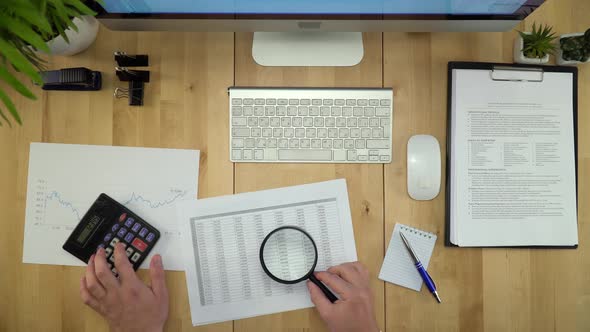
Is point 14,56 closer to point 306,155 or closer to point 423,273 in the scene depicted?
point 306,155

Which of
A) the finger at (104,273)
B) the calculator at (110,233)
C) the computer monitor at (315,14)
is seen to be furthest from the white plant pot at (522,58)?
the finger at (104,273)

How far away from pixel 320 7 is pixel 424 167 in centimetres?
38

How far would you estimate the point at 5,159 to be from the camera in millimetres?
809

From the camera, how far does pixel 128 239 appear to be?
0.79 meters

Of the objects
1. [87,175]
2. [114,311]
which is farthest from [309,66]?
[114,311]

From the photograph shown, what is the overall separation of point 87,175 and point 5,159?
188 mm

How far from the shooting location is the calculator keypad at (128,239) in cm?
79

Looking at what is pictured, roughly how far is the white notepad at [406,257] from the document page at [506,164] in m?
0.06

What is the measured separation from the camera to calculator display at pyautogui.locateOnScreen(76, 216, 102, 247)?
783 mm

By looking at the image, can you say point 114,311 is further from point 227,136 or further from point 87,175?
point 227,136

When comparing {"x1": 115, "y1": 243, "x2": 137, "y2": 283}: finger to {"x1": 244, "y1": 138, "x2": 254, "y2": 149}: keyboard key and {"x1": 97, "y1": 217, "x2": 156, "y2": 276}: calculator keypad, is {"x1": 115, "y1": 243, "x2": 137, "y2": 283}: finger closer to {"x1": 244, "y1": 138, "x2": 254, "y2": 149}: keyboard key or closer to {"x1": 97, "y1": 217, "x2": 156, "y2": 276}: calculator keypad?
{"x1": 97, "y1": 217, "x2": 156, "y2": 276}: calculator keypad

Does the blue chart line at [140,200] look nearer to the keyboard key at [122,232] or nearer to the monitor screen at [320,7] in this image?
the keyboard key at [122,232]

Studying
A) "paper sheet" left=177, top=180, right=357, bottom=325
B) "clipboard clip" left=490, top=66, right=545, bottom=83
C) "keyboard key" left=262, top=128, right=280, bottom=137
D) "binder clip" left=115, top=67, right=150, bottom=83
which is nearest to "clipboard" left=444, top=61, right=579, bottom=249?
"clipboard clip" left=490, top=66, right=545, bottom=83

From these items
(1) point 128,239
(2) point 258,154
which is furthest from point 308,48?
(1) point 128,239
